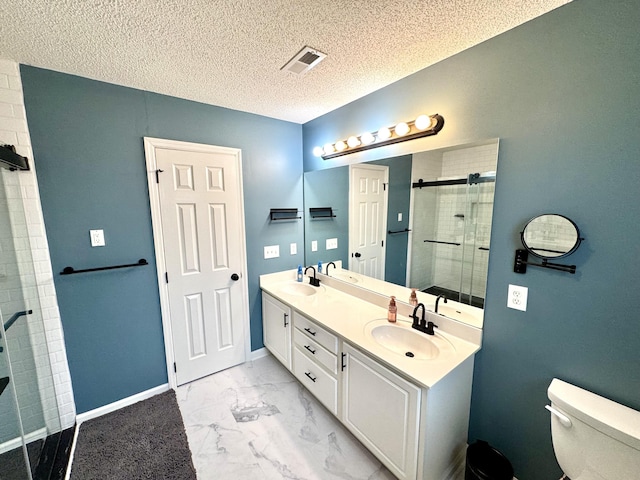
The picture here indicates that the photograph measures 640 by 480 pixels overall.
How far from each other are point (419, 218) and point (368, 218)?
48 cm

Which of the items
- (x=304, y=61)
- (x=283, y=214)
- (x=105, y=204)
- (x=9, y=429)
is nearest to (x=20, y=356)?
(x=9, y=429)

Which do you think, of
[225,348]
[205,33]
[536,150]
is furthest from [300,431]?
[205,33]

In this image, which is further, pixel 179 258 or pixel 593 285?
pixel 179 258

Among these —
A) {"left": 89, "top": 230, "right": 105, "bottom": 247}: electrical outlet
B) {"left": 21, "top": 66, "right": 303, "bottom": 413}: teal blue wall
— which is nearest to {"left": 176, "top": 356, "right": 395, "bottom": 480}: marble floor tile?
{"left": 21, "top": 66, "right": 303, "bottom": 413}: teal blue wall

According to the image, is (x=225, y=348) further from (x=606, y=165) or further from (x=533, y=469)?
(x=606, y=165)

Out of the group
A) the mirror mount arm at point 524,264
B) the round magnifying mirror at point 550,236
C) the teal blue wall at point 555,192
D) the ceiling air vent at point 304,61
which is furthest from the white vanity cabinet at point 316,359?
the ceiling air vent at point 304,61

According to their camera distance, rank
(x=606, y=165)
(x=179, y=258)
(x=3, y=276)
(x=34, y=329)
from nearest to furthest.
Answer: (x=606, y=165)
(x=3, y=276)
(x=34, y=329)
(x=179, y=258)

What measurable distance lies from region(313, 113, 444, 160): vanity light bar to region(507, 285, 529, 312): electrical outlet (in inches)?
40.1

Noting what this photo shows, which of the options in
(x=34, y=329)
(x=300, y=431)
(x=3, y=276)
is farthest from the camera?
(x=300, y=431)

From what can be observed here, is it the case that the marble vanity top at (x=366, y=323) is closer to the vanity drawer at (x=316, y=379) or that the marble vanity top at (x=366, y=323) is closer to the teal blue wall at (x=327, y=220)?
the teal blue wall at (x=327, y=220)

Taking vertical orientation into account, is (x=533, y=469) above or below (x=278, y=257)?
below

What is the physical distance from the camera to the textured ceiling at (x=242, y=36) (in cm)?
113

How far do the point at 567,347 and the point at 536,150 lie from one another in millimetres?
958

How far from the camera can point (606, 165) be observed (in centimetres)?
108
